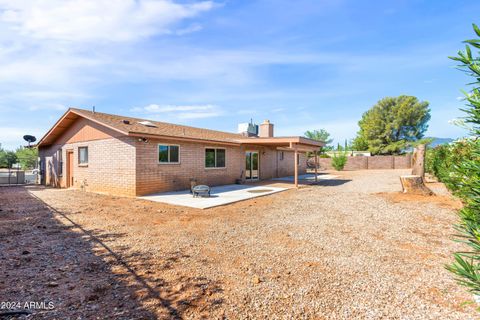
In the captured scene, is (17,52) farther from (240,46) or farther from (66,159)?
(240,46)

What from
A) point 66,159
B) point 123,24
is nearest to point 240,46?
point 123,24

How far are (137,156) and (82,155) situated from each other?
555 centimetres

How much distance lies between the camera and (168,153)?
11641mm

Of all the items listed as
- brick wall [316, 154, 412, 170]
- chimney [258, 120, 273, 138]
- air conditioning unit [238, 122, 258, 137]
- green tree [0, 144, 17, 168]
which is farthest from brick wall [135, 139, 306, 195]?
green tree [0, 144, 17, 168]

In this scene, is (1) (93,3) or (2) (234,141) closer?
(1) (93,3)

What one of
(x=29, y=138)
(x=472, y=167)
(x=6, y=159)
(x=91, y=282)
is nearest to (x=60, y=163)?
(x=29, y=138)

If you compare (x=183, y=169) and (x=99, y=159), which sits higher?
(x=99, y=159)

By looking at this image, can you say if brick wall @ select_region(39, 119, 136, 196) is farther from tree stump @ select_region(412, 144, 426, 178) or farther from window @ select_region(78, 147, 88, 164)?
tree stump @ select_region(412, 144, 426, 178)

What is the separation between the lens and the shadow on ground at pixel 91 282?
8.71 feet

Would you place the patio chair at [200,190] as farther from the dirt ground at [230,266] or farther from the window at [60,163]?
the window at [60,163]

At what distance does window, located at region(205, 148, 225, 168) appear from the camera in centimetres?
1364

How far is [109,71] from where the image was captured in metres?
12.3

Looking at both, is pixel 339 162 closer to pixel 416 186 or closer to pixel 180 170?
pixel 416 186

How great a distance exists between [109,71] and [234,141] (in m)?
7.51
